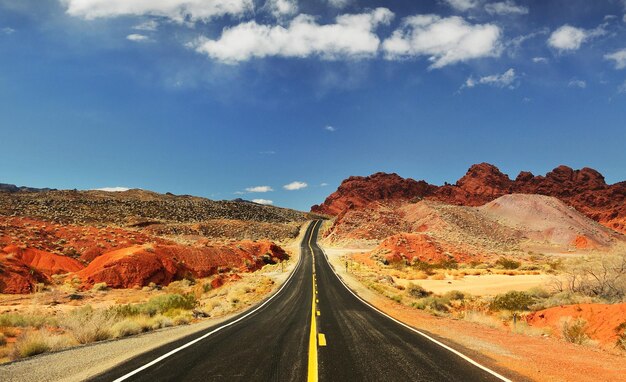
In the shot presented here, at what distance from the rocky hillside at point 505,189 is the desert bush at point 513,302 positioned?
94.6 m

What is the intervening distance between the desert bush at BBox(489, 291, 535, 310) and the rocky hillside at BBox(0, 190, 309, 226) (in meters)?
68.8

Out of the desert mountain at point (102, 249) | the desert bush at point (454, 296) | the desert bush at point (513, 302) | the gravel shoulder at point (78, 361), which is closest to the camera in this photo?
the gravel shoulder at point (78, 361)

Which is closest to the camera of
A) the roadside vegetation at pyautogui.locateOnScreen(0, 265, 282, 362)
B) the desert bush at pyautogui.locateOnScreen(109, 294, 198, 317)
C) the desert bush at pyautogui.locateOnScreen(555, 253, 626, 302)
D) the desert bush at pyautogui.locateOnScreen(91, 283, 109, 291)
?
the roadside vegetation at pyautogui.locateOnScreen(0, 265, 282, 362)

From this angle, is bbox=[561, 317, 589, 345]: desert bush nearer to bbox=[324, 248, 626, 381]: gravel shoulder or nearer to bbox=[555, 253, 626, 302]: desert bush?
bbox=[324, 248, 626, 381]: gravel shoulder

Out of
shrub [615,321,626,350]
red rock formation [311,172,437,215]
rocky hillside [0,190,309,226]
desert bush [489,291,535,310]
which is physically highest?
red rock formation [311,172,437,215]

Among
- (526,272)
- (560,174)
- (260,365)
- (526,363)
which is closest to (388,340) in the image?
(526,363)

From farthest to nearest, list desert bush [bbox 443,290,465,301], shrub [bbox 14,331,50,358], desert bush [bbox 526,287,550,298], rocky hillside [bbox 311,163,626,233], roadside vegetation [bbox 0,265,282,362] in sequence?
rocky hillside [bbox 311,163,626,233], desert bush [bbox 443,290,465,301], desert bush [bbox 526,287,550,298], roadside vegetation [bbox 0,265,282,362], shrub [bbox 14,331,50,358]

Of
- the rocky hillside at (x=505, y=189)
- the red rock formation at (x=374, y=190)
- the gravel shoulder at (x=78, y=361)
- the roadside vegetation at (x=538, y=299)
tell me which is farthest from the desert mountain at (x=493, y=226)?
the gravel shoulder at (x=78, y=361)

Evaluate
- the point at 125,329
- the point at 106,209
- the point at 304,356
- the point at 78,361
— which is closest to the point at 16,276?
the point at 125,329

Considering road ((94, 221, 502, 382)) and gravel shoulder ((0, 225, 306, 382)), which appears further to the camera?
gravel shoulder ((0, 225, 306, 382))

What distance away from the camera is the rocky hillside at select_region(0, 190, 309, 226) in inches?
2677

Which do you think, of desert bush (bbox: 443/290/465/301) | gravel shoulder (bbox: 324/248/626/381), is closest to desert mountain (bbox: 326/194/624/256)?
desert bush (bbox: 443/290/465/301)

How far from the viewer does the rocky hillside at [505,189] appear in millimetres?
125062

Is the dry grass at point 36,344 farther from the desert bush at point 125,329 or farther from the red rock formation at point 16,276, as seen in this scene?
the red rock formation at point 16,276
